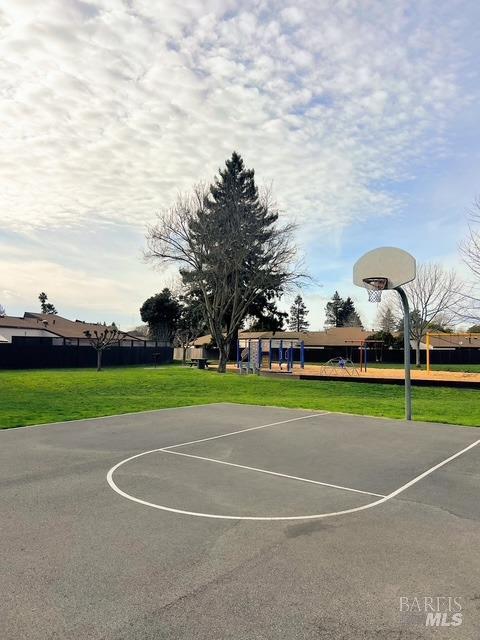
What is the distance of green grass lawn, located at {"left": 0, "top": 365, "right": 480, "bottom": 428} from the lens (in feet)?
44.3

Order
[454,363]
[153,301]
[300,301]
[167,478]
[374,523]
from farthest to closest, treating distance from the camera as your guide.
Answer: [300,301] → [153,301] → [454,363] → [167,478] → [374,523]

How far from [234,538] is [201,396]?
14.5 meters

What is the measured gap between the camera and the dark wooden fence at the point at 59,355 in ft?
111

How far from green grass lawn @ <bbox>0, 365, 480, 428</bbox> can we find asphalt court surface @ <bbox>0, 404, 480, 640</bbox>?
492 cm

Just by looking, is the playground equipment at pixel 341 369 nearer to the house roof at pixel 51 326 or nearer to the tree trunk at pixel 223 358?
the tree trunk at pixel 223 358

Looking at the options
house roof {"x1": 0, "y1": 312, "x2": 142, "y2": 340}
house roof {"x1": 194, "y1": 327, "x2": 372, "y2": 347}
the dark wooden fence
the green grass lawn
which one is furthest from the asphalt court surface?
house roof {"x1": 194, "y1": 327, "x2": 372, "y2": 347}

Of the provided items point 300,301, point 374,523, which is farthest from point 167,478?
point 300,301

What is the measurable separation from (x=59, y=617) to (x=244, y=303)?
32.3 meters

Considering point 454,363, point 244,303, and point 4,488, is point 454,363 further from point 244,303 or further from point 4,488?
point 4,488

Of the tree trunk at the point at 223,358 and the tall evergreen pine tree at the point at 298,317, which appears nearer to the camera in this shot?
the tree trunk at the point at 223,358

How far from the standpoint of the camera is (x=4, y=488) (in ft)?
19.7

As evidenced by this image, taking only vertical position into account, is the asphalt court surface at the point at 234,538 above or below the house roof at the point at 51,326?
below

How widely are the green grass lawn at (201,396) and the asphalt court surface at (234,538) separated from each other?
492cm

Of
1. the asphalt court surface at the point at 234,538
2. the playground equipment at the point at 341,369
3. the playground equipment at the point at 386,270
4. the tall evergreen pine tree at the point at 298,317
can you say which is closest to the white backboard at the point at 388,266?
the playground equipment at the point at 386,270
